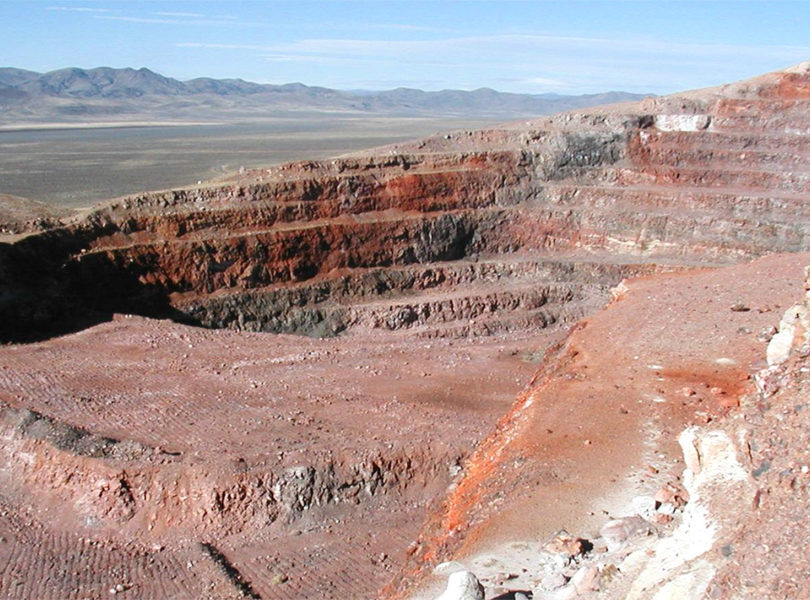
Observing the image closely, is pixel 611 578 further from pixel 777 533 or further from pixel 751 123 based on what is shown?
pixel 751 123

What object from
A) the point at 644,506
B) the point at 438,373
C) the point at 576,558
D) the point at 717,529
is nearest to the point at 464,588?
the point at 576,558

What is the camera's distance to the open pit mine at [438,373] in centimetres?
903

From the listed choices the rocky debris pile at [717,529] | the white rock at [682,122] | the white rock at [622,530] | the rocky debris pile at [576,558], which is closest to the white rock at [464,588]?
the rocky debris pile at [576,558]

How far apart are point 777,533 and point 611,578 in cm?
167

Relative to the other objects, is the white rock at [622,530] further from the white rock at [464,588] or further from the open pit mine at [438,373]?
the white rock at [464,588]

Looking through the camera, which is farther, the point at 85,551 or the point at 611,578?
the point at 85,551

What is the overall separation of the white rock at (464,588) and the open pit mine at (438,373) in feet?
0.12

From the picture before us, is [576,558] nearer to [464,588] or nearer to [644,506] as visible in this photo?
[644,506]

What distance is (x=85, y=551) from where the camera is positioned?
14820 mm

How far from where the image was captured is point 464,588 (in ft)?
24.9

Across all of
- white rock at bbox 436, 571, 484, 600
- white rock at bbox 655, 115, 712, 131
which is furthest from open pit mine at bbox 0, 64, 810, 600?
white rock at bbox 655, 115, 712, 131

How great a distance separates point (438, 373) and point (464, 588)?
551 inches

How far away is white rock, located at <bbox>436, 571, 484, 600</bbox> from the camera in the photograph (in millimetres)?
7547

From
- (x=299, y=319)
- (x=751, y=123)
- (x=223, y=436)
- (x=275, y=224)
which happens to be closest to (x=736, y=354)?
(x=223, y=436)
